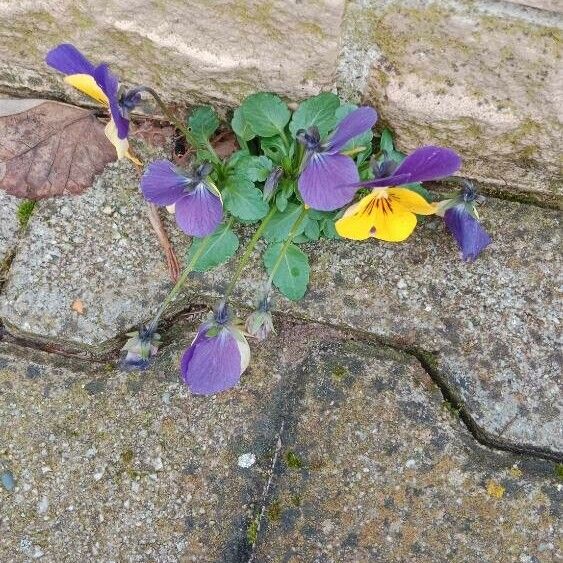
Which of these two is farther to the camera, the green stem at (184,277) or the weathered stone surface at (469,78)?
the green stem at (184,277)

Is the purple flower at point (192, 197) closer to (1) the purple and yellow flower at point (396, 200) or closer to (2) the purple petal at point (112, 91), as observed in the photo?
(2) the purple petal at point (112, 91)

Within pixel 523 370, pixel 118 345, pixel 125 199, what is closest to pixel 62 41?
pixel 125 199

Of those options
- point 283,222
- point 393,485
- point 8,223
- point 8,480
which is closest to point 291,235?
point 283,222

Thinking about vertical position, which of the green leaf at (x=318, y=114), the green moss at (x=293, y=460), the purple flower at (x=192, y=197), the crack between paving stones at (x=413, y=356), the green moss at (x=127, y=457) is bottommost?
the green moss at (x=127, y=457)

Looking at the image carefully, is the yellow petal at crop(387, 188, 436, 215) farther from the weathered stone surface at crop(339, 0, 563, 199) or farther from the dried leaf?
the dried leaf

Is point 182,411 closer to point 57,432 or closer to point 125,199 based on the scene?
point 57,432

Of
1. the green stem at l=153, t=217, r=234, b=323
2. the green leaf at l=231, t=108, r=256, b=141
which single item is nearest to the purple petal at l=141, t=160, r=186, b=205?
the green stem at l=153, t=217, r=234, b=323

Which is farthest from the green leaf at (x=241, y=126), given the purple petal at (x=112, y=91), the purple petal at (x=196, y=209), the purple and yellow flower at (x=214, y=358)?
the purple and yellow flower at (x=214, y=358)
